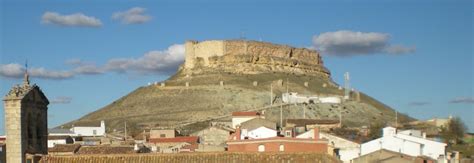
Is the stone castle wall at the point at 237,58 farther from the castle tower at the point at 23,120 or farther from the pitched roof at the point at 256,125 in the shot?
the castle tower at the point at 23,120

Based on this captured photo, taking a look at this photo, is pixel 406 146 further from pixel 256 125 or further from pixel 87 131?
pixel 87 131

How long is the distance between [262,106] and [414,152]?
87.0 metres

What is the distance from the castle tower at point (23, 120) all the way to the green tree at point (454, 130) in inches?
2584

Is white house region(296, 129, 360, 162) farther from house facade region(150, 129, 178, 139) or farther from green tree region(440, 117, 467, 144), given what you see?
green tree region(440, 117, 467, 144)

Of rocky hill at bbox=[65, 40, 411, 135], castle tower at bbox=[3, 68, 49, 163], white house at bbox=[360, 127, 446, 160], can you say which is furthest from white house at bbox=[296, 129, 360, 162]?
rocky hill at bbox=[65, 40, 411, 135]

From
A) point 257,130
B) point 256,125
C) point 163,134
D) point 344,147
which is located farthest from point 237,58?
point 344,147

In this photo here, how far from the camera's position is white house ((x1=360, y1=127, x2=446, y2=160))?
2149 inches

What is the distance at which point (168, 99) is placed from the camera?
155m

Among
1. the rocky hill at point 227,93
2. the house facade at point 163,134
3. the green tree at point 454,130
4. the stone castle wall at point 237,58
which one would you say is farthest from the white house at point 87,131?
the stone castle wall at point 237,58

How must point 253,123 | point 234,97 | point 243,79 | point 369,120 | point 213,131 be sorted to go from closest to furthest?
point 253,123 → point 213,131 → point 369,120 → point 234,97 → point 243,79

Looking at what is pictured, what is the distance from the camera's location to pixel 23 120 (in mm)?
25219

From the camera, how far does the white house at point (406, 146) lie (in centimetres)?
5459

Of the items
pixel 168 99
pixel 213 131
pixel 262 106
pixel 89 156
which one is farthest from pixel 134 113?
pixel 89 156

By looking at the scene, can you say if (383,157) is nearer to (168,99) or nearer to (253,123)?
(253,123)
